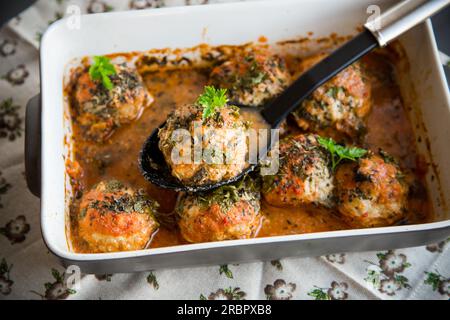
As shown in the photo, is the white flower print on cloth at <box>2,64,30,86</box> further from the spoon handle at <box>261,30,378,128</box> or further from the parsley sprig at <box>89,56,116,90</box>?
the spoon handle at <box>261,30,378,128</box>

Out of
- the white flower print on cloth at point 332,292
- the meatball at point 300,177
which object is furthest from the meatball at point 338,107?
the white flower print on cloth at point 332,292

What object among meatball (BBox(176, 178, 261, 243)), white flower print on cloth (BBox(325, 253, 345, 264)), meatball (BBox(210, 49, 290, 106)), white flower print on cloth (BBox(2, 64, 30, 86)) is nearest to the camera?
meatball (BBox(176, 178, 261, 243))

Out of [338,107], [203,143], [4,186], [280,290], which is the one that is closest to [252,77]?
[338,107]

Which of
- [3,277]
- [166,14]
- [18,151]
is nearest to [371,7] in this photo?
[166,14]

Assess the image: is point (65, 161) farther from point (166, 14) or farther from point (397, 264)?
point (397, 264)

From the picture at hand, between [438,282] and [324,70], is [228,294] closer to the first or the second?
[438,282]

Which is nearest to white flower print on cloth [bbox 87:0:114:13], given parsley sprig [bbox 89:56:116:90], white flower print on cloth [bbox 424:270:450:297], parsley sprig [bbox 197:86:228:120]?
parsley sprig [bbox 89:56:116:90]
